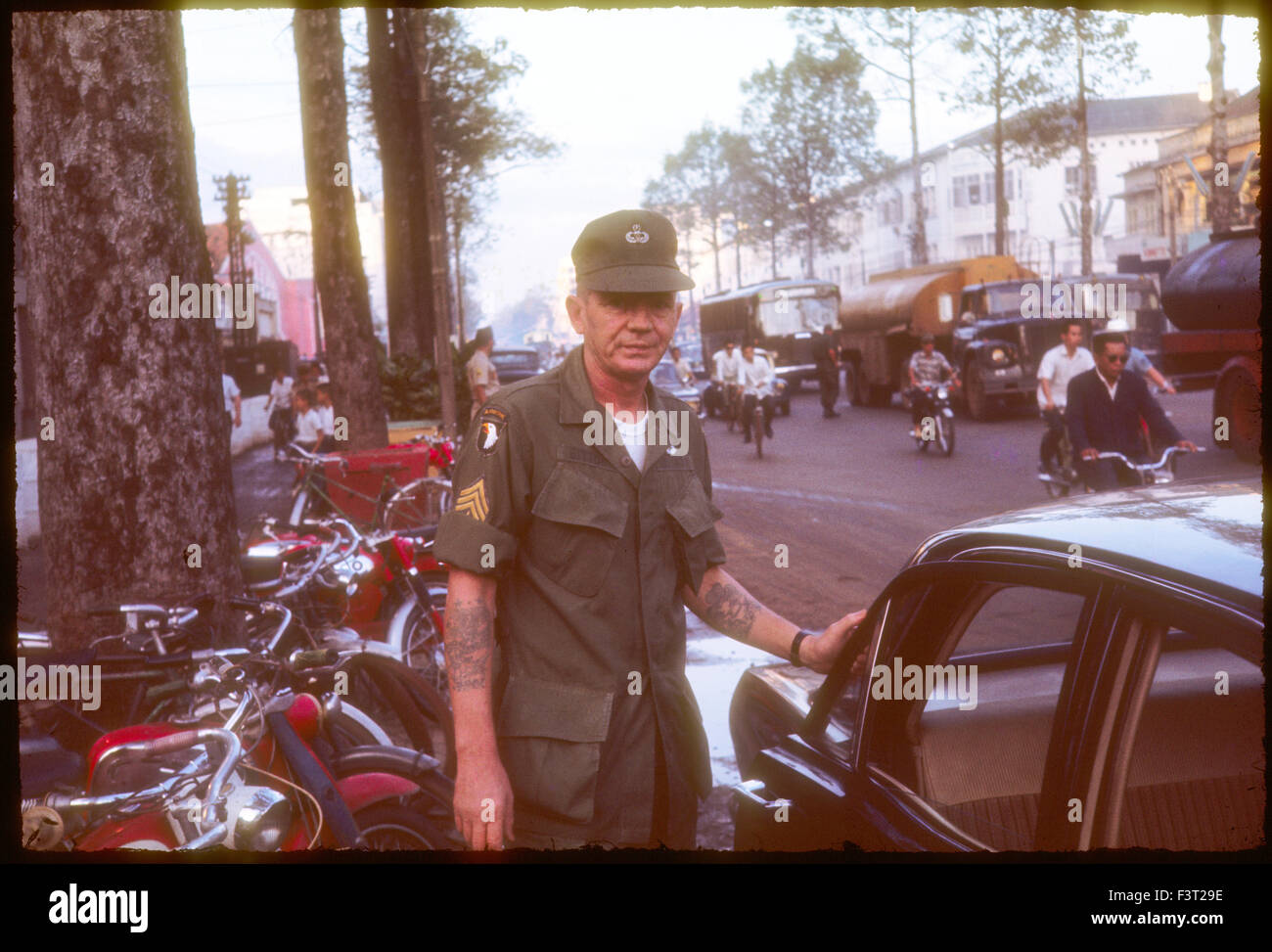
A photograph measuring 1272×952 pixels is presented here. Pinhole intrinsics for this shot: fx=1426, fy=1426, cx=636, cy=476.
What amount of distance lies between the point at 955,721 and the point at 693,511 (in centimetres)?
68

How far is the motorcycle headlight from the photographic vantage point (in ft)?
11.4

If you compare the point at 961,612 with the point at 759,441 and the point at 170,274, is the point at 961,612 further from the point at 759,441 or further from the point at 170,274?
the point at 759,441

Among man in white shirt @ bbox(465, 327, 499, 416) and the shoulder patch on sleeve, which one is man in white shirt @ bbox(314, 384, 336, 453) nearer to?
man in white shirt @ bbox(465, 327, 499, 416)

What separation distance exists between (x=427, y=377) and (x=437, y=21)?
1699 cm

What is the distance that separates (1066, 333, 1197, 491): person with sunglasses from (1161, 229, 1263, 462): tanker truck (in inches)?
22.3

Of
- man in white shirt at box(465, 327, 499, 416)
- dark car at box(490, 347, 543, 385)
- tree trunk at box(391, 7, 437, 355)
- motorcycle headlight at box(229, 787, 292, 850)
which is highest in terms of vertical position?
tree trunk at box(391, 7, 437, 355)

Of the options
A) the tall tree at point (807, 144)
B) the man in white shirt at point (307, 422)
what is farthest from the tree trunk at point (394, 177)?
the tall tree at point (807, 144)

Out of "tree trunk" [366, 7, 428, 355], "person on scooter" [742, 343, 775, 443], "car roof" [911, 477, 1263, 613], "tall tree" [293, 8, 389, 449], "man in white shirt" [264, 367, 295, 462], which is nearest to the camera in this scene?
"car roof" [911, 477, 1263, 613]

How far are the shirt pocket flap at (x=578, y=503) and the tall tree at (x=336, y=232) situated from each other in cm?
1124

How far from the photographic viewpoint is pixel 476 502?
→ 9.05 feet

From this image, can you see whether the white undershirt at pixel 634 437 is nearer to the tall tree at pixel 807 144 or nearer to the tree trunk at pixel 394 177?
the tree trunk at pixel 394 177

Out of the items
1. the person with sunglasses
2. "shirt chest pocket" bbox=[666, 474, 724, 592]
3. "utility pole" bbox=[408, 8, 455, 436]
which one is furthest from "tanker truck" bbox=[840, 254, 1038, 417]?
"shirt chest pocket" bbox=[666, 474, 724, 592]

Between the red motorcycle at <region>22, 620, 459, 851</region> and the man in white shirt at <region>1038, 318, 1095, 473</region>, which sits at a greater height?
the man in white shirt at <region>1038, 318, 1095, 473</region>

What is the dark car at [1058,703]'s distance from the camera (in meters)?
2.14
